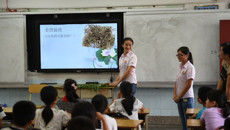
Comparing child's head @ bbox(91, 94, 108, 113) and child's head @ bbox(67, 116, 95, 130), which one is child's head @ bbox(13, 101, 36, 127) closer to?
child's head @ bbox(91, 94, 108, 113)

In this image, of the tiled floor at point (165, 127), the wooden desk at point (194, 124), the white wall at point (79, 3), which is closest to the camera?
the wooden desk at point (194, 124)

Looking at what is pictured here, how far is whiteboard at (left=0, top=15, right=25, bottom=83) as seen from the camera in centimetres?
609

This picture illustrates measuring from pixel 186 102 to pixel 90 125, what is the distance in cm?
260

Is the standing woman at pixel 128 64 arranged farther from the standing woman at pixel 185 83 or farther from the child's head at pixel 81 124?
the child's head at pixel 81 124

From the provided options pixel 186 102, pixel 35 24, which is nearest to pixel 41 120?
pixel 186 102

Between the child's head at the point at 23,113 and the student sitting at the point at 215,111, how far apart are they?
4.90ft

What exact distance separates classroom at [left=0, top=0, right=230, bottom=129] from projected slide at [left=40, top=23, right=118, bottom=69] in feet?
0.66

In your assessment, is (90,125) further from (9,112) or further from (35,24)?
(35,24)

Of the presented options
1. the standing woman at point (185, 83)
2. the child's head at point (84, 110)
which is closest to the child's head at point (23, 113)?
the child's head at point (84, 110)

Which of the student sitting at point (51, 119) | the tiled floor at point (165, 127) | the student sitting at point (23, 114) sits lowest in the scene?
the tiled floor at point (165, 127)

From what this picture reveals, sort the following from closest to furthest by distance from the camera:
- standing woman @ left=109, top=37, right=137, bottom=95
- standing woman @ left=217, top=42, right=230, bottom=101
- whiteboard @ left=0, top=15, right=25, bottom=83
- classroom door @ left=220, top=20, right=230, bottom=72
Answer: standing woman @ left=217, top=42, right=230, bottom=101
standing woman @ left=109, top=37, right=137, bottom=95
classroom door @ left=220, top=20, right=230, bottom=72
whiteboard @ left=0, top=15, right=25, bottom=83

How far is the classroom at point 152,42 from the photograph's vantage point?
223 inches

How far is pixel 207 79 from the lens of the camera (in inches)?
223

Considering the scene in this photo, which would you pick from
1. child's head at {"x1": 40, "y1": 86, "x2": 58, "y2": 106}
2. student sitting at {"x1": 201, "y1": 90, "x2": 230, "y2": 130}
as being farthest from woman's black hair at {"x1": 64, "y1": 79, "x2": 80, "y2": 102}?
student sitting at {"x1": 201, "y1": 90, "x2": 230, "y2": 130}
